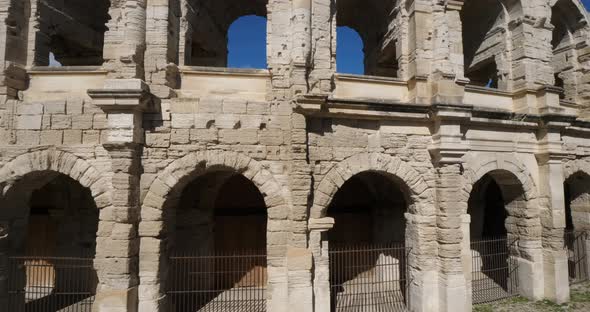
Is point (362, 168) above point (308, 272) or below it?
above

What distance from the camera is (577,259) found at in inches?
403

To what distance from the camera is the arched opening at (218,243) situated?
8320 millimetres

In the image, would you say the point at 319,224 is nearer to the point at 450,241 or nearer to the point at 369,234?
the point at 450,241

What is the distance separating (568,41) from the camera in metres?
10.7

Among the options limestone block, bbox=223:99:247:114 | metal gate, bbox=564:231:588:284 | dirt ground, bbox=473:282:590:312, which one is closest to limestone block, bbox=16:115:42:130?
limestone block, bbox=223:99:247:114

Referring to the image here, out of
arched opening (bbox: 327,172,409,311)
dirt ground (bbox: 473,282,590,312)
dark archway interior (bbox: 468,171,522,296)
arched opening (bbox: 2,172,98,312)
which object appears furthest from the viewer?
arched opening (bbox: 327,172,409,311)

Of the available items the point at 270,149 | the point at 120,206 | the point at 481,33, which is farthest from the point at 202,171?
the point at 481,33

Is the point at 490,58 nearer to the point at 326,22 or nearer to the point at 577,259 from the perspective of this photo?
the point at 326,22

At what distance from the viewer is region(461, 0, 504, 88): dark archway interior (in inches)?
377

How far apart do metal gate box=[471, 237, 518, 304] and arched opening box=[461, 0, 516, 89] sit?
4.50 meters

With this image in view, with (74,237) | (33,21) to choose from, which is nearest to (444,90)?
(33,21)

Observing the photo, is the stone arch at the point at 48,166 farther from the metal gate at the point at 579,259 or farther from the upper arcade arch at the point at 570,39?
the upper arcade arch at the point at 570,39

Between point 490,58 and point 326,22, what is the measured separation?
5477 mm

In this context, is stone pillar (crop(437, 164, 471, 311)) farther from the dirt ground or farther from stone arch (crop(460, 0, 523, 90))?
stone arch (crop(460, 0, 523, 90))
